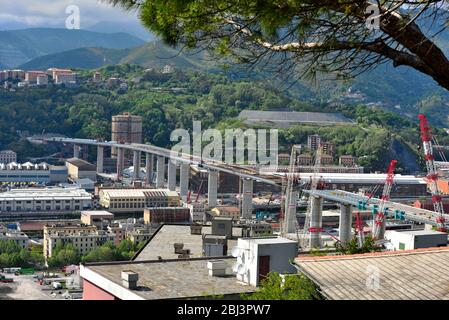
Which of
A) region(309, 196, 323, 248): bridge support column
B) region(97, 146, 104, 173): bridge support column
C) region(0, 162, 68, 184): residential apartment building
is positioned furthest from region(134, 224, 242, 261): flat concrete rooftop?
region(97, 146, 104, 173): bridge support column

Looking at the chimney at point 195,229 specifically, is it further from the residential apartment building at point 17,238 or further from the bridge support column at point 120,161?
the bridge support column at point 120,161

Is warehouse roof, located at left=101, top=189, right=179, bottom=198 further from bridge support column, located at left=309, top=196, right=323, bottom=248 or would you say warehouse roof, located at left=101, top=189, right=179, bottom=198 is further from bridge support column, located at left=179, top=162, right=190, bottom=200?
bridge support column, located at left=309, top=196, right=323, bottom=248

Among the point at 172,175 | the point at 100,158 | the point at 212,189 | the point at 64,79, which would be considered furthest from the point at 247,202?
the point at 64,79

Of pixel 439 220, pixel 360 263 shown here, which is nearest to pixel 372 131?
pixel 439 220

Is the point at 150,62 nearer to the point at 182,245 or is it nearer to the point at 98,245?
the point at 98,245
